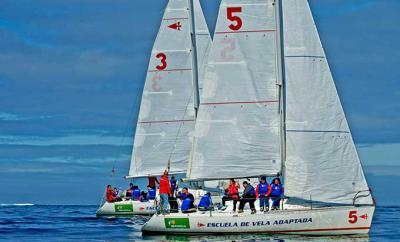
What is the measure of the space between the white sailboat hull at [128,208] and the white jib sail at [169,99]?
3441 mm

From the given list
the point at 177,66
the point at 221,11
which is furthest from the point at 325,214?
the point at 177,66

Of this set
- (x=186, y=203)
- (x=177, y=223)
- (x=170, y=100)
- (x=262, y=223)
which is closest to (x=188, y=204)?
(x=186, y=203)

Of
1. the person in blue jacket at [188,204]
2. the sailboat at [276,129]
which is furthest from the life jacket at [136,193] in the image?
the person in blue jacket at [188,204]

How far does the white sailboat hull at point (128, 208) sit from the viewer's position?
57312mm

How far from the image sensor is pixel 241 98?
4009 centimetres

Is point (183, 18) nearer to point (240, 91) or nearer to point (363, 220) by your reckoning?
point (240, 91)

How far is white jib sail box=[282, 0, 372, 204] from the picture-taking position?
3806cm

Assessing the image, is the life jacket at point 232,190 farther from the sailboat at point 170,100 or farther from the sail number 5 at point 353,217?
the sailboat at point 170,100

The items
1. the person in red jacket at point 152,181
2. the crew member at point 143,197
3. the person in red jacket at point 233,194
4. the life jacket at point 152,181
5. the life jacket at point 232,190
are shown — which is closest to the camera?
the person in red jacket at point 233,194

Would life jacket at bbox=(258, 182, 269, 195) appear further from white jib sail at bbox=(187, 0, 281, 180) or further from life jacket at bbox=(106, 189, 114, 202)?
life jacket at bbox=(106, 189, 114, 202)

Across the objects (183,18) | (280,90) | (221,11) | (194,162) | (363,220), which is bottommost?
(363,220)

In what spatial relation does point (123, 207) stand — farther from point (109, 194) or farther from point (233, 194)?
point (233, 194)

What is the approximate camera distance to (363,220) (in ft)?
123

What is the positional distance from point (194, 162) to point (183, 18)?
20.6m
